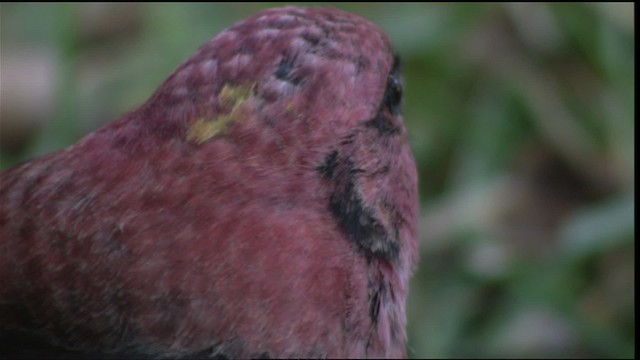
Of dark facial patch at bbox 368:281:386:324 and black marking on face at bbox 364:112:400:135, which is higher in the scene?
black marking on face at bbox 364:112:400:135

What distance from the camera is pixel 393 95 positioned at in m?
1.42

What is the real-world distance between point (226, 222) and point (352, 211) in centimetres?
14

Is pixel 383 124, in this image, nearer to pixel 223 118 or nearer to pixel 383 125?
pixel 383 125

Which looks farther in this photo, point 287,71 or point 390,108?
point 390,108

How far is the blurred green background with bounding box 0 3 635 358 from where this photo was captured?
91.0 inches

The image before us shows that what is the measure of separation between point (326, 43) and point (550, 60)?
1318mm

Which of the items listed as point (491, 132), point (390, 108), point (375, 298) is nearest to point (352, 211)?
point (375, 298)

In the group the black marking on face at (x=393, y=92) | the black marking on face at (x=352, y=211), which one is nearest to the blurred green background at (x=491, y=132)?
the black marking on face at (x=393, y=92)

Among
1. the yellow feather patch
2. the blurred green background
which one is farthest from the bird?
the blurred green background

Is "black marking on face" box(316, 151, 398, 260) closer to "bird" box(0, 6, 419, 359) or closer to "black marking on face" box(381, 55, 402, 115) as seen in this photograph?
"bird" box(0, 6, 419, 359)

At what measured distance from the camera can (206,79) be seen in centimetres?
128

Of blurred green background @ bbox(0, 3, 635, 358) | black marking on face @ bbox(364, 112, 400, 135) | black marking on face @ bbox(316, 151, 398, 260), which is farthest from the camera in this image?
blurred green background @ bbox(0, 3, 635, 358)

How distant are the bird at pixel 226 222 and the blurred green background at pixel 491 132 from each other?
96cm

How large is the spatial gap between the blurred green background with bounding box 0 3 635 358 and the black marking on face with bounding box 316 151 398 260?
952 millimetres
